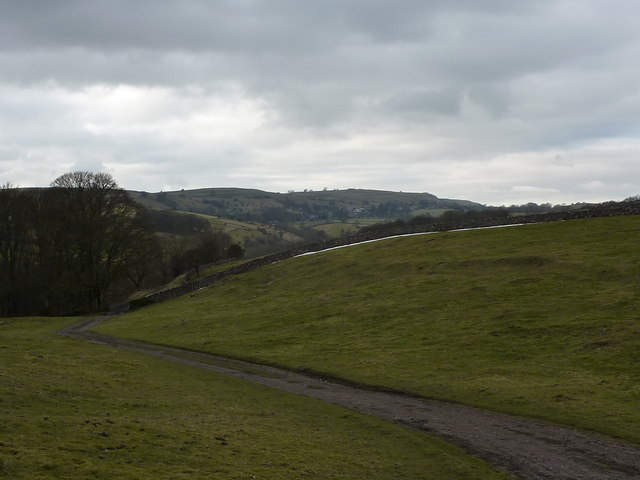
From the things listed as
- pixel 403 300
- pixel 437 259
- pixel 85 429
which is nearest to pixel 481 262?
pixel 437 259

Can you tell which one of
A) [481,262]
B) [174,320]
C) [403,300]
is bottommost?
[174,320]

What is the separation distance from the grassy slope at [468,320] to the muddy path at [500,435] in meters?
1.18

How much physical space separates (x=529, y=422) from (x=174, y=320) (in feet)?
128

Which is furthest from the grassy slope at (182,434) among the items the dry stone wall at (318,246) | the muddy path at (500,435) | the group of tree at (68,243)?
the group of tree at (68,243)

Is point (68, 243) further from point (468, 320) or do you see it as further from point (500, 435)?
point (500, 435)

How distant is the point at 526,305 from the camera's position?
3388 centimetres

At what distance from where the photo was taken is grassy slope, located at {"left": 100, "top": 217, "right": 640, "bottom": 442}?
882 inches

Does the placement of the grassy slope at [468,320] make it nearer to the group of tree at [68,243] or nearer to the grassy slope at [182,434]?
the grassy slope at [182,434]

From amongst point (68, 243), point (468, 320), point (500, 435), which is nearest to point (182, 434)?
point (500, 435)

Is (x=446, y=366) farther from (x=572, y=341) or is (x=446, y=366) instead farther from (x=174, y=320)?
(x=174, y=320)

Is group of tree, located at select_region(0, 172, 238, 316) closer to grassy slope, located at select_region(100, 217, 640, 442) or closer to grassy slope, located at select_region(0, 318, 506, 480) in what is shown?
grassy slope, located at select_region(100, 217, 640, 442)

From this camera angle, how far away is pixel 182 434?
47.3 ft

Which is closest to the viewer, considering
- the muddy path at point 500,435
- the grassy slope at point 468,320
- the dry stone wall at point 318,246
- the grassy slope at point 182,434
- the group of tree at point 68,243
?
the grassy slope at point 182,434

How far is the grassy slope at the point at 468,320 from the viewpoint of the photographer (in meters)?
22.4
